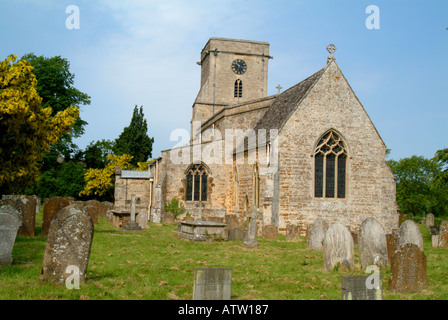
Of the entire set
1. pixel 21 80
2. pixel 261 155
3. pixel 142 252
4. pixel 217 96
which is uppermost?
pixel 217 96

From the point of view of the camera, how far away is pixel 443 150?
66.5 feet

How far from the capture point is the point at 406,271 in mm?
8156

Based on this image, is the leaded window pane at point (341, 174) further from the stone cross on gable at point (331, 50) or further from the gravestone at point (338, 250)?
the gravestone at point (338, 250)

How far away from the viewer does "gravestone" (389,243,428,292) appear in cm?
812

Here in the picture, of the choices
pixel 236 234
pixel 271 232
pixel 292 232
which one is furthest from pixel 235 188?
pixel 236 234

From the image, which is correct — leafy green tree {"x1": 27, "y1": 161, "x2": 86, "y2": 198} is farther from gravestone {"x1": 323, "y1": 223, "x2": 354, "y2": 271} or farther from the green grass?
gravestone {"x1": 323, "y1": 223, "x2": 354, "y2": 271}

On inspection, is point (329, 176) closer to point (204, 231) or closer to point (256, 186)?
point (256, 186)

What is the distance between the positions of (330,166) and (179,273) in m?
15.1

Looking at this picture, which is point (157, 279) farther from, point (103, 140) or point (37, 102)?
point (103, 140)

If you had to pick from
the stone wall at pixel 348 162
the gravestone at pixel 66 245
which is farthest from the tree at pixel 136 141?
the gravestone at pixel 66 245

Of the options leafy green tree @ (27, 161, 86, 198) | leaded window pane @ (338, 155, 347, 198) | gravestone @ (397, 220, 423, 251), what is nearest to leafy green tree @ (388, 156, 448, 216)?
leaded window pane @ (338, 155, 347, 198)

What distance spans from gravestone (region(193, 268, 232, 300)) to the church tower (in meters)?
37.5
